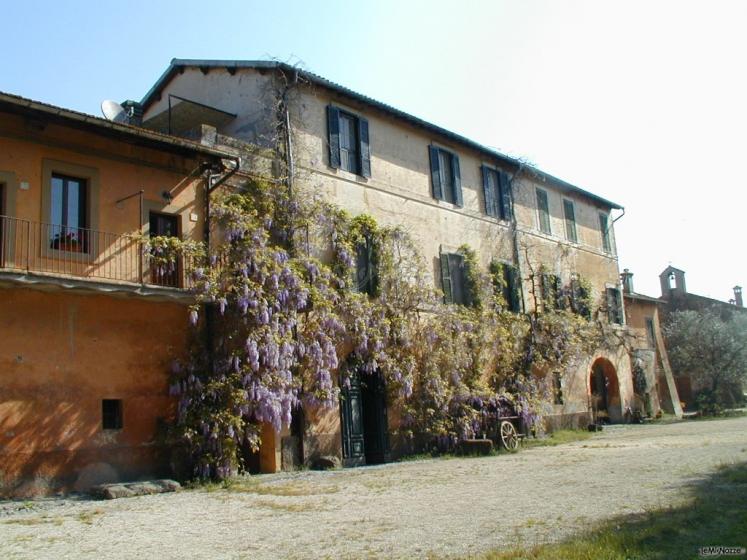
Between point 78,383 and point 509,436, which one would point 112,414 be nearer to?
point 78,383

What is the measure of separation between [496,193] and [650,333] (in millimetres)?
13110

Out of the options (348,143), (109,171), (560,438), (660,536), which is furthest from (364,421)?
(660,536)

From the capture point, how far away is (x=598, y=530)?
24.0 feet

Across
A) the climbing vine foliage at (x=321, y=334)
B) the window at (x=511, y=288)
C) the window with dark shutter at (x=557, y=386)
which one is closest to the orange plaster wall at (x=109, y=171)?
the climbing vine foliage at (x=321, y=334)

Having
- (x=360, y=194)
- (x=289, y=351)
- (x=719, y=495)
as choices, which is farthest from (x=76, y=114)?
(x=719, y=495)

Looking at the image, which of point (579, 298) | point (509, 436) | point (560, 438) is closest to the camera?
point (509, 436)

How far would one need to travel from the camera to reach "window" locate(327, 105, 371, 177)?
1814 cm

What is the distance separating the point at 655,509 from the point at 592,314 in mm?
19716

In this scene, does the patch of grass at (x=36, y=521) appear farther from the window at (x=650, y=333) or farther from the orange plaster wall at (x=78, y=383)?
the window at (x=650, y=333)

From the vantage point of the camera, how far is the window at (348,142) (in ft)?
59.5

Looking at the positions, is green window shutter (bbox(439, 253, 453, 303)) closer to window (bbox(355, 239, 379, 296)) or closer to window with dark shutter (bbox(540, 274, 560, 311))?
window (bbox(355, 239, 379, 296))

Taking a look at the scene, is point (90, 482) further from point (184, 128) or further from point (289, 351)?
point (184, 128)

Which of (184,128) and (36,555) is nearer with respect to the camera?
(36,555)

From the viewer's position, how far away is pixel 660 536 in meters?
6.93
